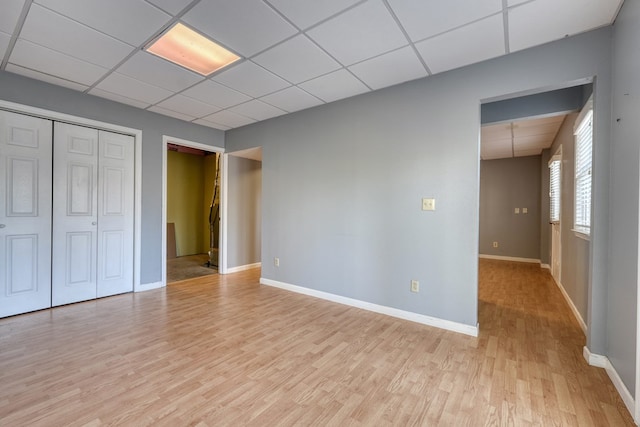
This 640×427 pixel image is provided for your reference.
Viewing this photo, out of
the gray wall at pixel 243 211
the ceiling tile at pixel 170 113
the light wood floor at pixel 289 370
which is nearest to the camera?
the light wood floor at pixel 289 370

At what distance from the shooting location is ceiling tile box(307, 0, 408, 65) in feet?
6.54

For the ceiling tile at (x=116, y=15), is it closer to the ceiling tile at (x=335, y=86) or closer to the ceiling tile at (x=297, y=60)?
the ceiling tile at (x=297, y=60)

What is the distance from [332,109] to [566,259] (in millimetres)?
3888

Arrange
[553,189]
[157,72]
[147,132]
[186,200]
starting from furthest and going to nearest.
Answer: [186,200] → [553,189] → [147,132] → [157,72]

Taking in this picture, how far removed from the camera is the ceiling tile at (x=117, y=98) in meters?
3.38

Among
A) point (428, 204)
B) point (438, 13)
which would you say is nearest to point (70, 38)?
point (438, 13)

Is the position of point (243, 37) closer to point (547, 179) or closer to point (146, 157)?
point (146, 157)

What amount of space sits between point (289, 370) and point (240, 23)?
2.67 metres

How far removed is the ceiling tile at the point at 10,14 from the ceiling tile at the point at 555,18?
350cm

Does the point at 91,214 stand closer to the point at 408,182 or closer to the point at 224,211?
the point at 224,211

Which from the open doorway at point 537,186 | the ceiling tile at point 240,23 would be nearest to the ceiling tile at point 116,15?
the ceiling tile at point 240,23

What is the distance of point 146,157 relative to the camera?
13.3ft

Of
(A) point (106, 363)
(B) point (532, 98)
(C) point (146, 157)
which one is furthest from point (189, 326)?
(B) point (532, 98)

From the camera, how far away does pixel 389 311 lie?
3166 millimetres
